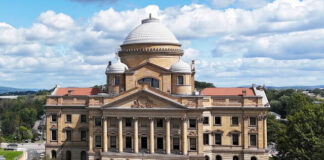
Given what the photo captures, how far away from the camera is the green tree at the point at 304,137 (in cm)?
5237

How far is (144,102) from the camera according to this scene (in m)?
56.7

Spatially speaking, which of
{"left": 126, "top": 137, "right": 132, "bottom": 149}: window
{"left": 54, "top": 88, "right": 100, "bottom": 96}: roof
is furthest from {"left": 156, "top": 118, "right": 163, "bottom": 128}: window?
{"left": 54, "top": 88, "right": 100, "bottom": 96}: roof

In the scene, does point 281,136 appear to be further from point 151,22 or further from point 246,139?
point 151,22

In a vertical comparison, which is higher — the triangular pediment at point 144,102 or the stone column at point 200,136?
the triangular pediment at point 144,102

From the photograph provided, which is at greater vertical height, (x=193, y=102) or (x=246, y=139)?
(x=193, y=102)

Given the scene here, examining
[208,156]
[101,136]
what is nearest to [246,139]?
[208,156]

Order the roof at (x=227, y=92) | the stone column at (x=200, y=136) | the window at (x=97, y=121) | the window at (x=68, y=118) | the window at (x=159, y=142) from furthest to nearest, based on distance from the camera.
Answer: the window at (x=68, y=118) < the roof at (x=227, y=92) < the window at (x=97, y=121) < the window at (x=159, y=142) < the stone column at (x=200, y=136)

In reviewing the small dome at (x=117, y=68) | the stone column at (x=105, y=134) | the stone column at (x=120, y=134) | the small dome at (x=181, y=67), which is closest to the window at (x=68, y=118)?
the stone column at (x=105, y=134)

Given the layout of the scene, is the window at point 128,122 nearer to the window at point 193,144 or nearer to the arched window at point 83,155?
the window at point 193,144

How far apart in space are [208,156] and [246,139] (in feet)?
21.7

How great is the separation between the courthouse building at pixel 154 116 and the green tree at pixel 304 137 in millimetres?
3493

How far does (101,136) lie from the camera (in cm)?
5938

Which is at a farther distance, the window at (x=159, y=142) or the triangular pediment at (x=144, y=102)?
the window at (x=159, y=142)

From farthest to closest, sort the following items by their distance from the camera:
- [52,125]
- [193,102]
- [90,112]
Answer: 1. [52,125]
2. [90,112]
3. [193,102]
